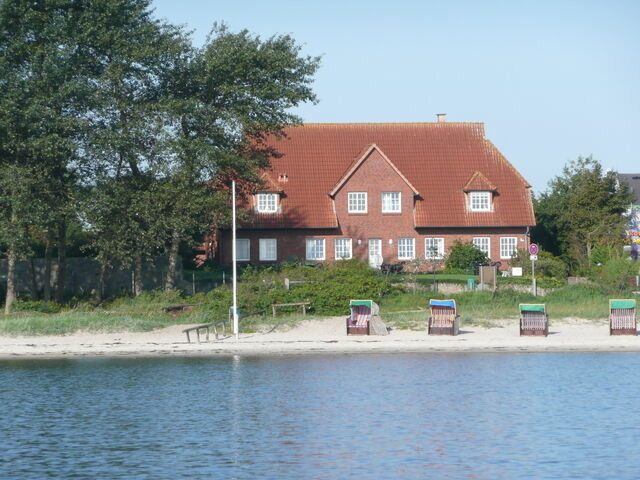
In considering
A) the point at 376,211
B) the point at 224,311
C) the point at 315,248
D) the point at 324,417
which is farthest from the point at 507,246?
the point at 324,417

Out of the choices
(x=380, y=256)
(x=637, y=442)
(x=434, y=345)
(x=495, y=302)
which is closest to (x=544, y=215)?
(x=380, y=256)

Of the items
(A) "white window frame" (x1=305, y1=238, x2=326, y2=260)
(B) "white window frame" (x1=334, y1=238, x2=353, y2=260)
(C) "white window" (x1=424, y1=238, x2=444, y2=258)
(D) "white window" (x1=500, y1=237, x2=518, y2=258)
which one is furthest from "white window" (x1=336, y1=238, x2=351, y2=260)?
(D) "white window" (x1=500, y1=237, x2=518, y2=258)

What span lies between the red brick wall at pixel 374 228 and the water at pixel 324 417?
104 feet

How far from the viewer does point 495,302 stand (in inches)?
1864

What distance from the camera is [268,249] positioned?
68.8 meters

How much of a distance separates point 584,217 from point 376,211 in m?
14.4

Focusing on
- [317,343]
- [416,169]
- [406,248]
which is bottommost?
[317,343]

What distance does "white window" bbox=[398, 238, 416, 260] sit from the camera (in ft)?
228

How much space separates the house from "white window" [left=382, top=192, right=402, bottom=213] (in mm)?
61

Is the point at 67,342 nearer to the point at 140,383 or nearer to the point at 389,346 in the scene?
the point at 140,383

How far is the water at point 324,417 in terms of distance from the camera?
2186cm

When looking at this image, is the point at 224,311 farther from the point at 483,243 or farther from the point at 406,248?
the point at 483,243

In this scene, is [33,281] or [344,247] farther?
[344,247]

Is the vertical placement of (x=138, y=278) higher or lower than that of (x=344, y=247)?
lower
